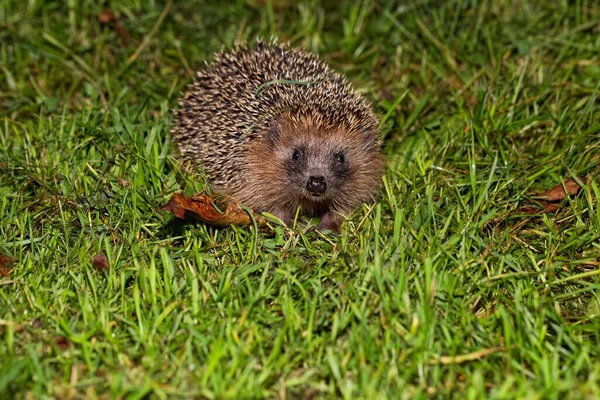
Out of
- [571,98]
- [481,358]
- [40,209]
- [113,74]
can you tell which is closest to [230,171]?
[40,209]

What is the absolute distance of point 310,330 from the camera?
3.56 m

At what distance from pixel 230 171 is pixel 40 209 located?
3.85 feet

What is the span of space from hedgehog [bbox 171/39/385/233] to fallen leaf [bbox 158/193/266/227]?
0.27 m

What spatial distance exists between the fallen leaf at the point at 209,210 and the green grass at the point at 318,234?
9 centimetres

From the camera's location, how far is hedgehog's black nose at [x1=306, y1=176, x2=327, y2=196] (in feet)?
15.2

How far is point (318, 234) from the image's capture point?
453cm

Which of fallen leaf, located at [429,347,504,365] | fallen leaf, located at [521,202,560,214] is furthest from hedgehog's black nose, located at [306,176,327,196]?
fallen leaf, located at [429,347,504,365]

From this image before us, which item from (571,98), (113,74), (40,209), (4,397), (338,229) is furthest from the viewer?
(113,74)

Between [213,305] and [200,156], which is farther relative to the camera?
[200,156]

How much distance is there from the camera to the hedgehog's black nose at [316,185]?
182 inches

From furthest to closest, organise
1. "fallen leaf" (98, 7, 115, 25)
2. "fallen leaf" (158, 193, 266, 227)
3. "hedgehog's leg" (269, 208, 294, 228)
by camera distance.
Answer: "fallen leaf" (98, 7, 115, 25) → "hedgehog's leg" (269, 208, 294, 228) → "fallen leaf" (158, 193, 266, 227)

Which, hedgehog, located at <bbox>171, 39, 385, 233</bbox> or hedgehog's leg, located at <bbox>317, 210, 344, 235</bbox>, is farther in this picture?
hedgehog's leg, located at <bbox>317, 210, 344, 235</bbox>

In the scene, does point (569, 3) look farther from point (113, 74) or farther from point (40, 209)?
point (40, 209)

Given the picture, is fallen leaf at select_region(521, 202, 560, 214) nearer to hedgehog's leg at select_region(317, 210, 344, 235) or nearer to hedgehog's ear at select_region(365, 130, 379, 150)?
hedgehog's ear at select_region(365, 130, 379, 150)
